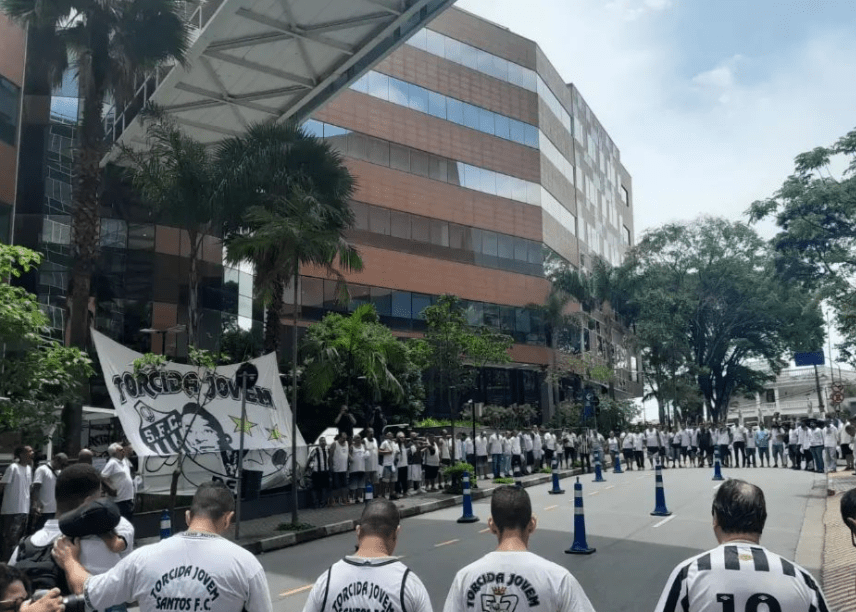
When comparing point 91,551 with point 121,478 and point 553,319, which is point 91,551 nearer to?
point 121,478

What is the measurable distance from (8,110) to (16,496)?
16.1 metres

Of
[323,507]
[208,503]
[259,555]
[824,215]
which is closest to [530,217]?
[824,215]

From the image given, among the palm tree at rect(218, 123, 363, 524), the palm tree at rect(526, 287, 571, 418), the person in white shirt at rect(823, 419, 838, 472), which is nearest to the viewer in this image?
the palm tree at rect(218, 123, 363, 524)

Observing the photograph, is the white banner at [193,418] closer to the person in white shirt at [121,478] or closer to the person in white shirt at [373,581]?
the person in white shirt at [121,478]

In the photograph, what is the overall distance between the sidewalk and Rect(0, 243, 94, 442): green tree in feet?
39.0

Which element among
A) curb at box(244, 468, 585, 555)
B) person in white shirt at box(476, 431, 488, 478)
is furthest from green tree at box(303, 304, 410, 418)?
curb at box(244, 468, 585, 555)

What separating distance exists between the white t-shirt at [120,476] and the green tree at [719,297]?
4797 centimetres

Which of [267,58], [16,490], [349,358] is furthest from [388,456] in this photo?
[267,58]

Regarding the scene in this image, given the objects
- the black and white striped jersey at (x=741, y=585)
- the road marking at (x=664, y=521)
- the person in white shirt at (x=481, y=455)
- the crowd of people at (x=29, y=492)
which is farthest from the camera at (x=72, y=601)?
the person in white shirt at (x=481, y=455)

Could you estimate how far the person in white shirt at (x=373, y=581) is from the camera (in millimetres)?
3822

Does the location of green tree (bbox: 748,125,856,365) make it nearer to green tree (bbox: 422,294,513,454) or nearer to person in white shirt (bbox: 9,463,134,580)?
green tree (bbox: 422,294,513,454)

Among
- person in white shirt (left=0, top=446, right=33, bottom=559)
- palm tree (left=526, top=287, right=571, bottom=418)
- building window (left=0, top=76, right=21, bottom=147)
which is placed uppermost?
building window (left=0, top=76, right=21, bottom=147)

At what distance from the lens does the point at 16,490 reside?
555 inches

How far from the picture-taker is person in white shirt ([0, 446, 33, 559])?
552 inches
